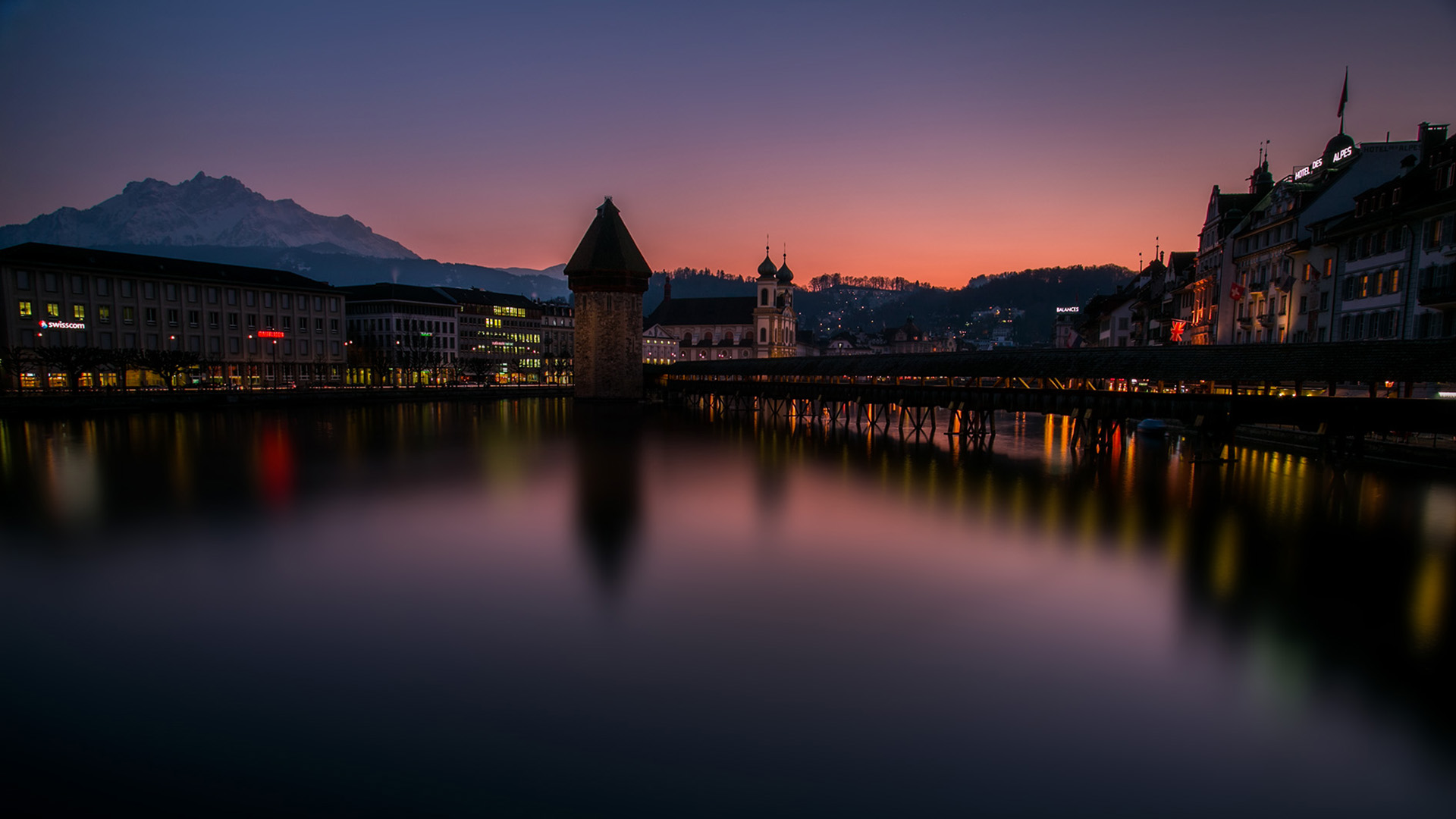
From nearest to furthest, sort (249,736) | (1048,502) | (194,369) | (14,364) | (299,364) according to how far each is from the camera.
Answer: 1. (249,736)
2. (1048,502)
3. (14,364)
4. (194,369)
5. (299,364)

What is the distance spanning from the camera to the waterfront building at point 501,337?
91125 mm

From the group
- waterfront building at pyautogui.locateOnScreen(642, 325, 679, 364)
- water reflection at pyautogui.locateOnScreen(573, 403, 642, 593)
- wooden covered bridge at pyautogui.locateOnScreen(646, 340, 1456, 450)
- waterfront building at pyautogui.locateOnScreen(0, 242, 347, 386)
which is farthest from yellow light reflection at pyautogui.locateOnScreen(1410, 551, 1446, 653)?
waterfront building at pyautogui.locateOnScreen(642, 325, 679, 364)

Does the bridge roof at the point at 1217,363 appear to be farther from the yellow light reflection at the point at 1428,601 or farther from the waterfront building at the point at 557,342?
the waterfront building at the point at 557,342

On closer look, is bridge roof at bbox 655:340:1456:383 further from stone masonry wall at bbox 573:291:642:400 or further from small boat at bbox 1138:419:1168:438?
stone masonry wall at bbox 573:291:642:400

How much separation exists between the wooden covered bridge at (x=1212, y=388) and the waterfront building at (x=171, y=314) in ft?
170

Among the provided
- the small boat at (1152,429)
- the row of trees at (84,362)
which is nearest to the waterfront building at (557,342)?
the row of trees at (84,362)

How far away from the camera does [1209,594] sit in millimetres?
10570

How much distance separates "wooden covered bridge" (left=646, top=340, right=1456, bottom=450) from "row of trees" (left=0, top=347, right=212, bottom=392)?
48165 mm

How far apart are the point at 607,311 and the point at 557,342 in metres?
47.7

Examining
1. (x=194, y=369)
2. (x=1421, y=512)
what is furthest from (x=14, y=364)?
(x=1421, y=512)

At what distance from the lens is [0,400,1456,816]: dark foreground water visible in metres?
5.78

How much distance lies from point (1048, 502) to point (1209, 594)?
23.3ft

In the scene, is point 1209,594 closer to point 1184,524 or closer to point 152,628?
point 1184,524

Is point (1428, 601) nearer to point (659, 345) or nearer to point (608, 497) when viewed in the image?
point (608, 497)
